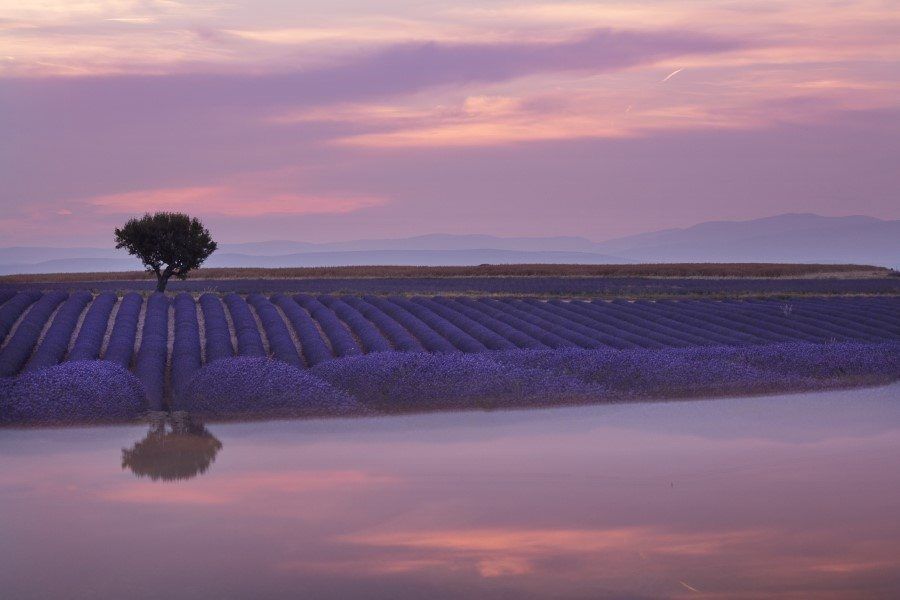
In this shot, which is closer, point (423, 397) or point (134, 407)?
point (134, 407)

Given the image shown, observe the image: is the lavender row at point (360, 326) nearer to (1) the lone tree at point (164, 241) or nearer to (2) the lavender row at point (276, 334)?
(2) the lavender row at point (276, 334)

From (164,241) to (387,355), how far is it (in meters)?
23.2

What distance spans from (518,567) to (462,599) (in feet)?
3.20

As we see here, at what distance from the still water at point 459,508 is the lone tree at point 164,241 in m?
25.6

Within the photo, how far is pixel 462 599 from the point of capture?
8453mm

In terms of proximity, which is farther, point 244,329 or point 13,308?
point 13,308

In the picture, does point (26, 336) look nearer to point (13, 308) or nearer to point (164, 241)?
point (13, 308)

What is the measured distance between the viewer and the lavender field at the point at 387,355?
18.6 meters

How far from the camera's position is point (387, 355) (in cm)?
2108

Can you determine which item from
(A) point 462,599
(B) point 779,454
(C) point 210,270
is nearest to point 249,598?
(A) point 462,599

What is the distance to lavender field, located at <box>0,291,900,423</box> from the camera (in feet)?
61.1

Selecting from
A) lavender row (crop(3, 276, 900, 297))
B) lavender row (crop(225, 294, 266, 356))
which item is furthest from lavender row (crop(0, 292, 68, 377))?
lavender row (crop(3, 276, 900, 297))

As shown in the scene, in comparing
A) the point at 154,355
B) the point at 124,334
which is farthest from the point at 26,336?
the point at 154,355

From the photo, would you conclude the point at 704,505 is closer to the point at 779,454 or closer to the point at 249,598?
the point at 779,454
